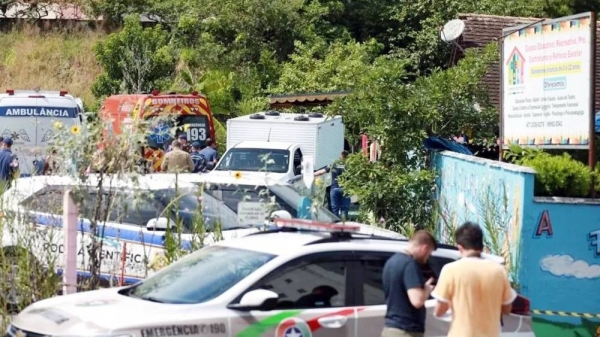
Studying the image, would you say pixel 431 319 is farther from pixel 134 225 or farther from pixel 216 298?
pixel 134 225

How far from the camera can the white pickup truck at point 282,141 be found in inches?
844

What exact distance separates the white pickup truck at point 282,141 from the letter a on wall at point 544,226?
936cm

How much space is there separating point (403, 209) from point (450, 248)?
6.87m

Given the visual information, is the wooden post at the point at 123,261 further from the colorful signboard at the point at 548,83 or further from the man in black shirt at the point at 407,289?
the colorful signboard at the point at 548,83

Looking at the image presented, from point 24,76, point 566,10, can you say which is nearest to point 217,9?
point 24,76

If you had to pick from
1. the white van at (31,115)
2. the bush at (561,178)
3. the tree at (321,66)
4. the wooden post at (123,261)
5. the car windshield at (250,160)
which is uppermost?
the tree at (321,66)

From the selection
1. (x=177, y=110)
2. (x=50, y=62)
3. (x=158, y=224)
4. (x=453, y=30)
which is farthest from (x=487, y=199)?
(x=50, y=62)

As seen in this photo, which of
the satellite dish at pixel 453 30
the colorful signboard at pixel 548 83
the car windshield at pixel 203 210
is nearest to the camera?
the car windshield at pixel 203 210

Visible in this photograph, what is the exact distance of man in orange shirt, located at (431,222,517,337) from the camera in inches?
292

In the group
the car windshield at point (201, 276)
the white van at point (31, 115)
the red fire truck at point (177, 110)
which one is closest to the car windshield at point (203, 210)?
the car windshield at point (201, 276)

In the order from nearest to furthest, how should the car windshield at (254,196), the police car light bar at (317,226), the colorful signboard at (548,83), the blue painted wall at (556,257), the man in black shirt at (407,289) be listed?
the man in black shirt at (407,289) → the police car light bar at (317,226) → the blue painted wall at (556,257) → the colorful signboard at (548,83) → the car windshield at (254,196)

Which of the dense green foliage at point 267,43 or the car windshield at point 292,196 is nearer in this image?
the car windshield at point 292,196

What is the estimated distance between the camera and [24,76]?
37.6 metres

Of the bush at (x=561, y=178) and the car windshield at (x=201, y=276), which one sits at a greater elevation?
the bush at (x=561, y=178)
